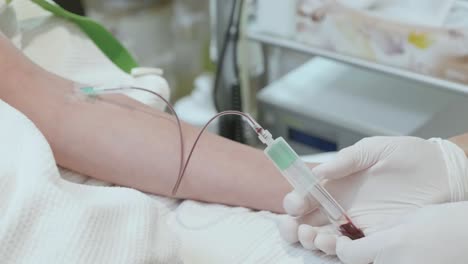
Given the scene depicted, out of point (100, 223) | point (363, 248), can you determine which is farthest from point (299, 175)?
point (100, 223)

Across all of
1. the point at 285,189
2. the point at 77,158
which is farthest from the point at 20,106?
the point at 285,189

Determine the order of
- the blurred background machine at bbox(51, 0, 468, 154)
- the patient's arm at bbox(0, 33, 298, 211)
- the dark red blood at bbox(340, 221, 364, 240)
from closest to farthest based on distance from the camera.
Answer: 1. the dark red blood at bbox(340, 221, 364, 240)
2. the patient's arm at bbox(0, 33, 298, 211)
3. the blurred background machine at bbox(51, 0, 468, 154)

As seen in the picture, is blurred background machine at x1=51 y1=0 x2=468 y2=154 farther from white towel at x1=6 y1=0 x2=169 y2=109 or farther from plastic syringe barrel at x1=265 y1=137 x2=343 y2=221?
plastic syringe barrel at x1=265 y1=137 x2=343 y2=221

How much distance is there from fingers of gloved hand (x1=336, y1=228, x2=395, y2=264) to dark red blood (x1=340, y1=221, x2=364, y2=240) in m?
0.03

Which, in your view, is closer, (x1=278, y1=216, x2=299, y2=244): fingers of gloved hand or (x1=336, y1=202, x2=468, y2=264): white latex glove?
(x1=336, y1=202, x2=468, y2=264): white latex glove


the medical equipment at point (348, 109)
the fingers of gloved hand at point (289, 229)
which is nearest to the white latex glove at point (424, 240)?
the fingers of gloved hand at point (289, 229)

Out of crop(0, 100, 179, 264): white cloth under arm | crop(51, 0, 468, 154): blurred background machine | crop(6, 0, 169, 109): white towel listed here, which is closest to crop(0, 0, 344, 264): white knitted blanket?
crop(0, 100, 179, 264): white cloth under arm

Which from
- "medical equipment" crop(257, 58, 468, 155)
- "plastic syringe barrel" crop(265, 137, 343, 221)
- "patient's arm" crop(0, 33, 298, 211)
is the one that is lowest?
"medical equipment" crop(257, 58, 468, 155)

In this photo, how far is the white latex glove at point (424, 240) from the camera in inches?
25.5

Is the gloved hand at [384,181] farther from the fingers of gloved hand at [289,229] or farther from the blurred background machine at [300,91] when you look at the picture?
the blurred background machine at [300,91]

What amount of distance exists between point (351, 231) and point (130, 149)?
378mm

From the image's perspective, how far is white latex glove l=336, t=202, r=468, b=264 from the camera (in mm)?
648

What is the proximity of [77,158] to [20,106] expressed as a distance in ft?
0.43

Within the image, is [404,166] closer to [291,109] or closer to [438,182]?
[438,182]
